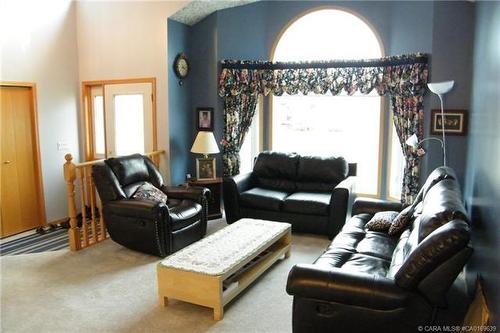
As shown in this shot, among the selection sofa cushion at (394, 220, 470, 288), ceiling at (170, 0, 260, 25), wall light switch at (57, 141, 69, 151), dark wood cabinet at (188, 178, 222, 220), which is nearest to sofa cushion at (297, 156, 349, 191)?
dark wood cabinet at (188, 178, 222, 220)

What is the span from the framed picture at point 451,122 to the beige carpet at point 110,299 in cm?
211

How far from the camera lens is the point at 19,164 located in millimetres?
5328

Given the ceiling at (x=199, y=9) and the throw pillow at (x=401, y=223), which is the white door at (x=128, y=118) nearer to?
the ceiling at (x=199, y=9)

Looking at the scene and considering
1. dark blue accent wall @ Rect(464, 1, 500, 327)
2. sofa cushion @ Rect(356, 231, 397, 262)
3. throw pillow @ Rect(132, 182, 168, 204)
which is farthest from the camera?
throw pillow @ Rect(132, 182, 168, 204)

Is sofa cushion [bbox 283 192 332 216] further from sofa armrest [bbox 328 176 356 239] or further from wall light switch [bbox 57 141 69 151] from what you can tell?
wall light switch [bbox 57 141 69 151]

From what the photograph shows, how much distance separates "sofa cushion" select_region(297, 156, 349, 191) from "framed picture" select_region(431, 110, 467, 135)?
1.14 m

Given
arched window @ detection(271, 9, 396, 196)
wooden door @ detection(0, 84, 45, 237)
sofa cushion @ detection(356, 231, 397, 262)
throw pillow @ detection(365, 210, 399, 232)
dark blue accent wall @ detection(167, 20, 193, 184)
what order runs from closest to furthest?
sofa cushion @ detection(356, 231, 397, 262) < throw pillow @ detection(365, 210, 399, 232) < wooden door @ detection(0, 84, 45, 237) < dark blue accent wall @ detection(167, 20, 193, 184) < arched window @ detection(271, 9, 396, 196)

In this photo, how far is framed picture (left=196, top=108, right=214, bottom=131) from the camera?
19.2 ft

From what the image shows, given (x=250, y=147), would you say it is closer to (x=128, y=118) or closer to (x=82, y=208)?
(x=128, y=118)

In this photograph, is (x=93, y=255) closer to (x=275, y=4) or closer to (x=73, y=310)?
(x=73, y=310)

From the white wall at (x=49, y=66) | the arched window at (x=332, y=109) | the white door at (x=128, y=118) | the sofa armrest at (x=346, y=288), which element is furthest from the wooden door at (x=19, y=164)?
the sofa armrest at (x=346, y=288)

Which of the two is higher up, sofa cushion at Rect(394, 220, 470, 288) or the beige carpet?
sofa cushion at Rect(394, 220, 470, 288)

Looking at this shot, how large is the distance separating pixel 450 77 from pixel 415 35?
72 centimetres

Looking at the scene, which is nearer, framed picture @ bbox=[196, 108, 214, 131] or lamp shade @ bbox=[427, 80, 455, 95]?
lamp shade @ bbox=[427, 80, 455, 95]
